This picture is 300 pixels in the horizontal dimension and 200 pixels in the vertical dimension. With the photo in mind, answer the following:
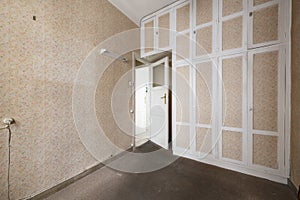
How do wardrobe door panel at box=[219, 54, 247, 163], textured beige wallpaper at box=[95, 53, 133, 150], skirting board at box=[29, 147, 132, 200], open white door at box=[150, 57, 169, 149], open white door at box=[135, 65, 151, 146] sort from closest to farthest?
skirting board at box=[29, 147, 132, 200]
wardrobe door panel at box=[219, 54, 247, 163]
textured beige wallpaper at box=[95, 53, 133, 150]
open white door at box=[150, 57, 169, 149]
open white door at box=[135, 65, 151, 146]

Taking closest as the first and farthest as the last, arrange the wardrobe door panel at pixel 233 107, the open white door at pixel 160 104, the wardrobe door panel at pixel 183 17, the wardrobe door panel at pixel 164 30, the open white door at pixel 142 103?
the wardrobe door panel at pixel 233 107, the wardrobe door panel at pixel 183 17, the wardrobe door panel at pixel 164 30, the open white door at pixel 160 104, the open white door at pixel 142 103

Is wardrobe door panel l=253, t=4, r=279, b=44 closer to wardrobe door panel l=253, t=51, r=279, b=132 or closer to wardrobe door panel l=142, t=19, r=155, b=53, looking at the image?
wardrobe door panel l=253, t=51, r=279, b=132

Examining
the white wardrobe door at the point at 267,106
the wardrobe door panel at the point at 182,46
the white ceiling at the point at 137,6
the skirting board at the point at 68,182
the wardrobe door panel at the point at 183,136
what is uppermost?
the white ceiling at the point at 137,6

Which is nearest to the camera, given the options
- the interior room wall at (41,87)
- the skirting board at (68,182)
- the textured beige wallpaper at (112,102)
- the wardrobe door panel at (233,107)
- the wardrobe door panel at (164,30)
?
the interior room wall at (41,87)

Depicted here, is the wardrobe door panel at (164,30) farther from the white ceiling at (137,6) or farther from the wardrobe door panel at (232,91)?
the wardrobe door panel at (232,91)

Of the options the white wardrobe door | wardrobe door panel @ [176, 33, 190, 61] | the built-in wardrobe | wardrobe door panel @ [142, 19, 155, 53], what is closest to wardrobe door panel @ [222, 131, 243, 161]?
the built-in wardrobe

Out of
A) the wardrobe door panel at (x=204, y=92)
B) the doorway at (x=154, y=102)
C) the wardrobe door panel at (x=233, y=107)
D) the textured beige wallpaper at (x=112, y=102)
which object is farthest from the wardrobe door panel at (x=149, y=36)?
the wardrobe door panel at (x=233, y=107)

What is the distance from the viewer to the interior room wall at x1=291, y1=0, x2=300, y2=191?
1136 mm

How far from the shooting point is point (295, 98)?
119 centimetres

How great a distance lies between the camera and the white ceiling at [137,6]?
1926 mm

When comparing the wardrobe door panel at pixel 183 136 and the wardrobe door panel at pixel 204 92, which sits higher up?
the wardrobe door panel at pixel 204 92

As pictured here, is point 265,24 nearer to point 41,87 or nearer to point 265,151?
point 265,151

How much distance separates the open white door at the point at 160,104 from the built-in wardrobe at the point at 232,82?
10.2 inches

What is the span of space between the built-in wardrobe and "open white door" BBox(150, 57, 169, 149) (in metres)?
0.26
